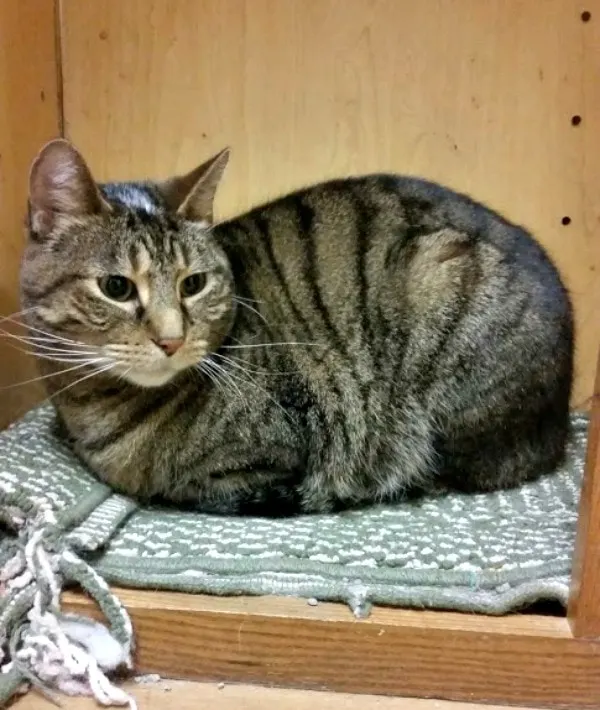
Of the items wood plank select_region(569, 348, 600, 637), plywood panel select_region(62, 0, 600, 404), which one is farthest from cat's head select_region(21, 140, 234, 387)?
wood plank select_region(569, 348, 600, 637)

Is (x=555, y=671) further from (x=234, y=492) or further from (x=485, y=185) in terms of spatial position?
(x=485, y=185)

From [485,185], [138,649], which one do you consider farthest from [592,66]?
[138,649]

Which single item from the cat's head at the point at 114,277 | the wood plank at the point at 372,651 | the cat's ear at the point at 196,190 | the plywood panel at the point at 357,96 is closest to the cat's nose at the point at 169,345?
the cat's head at the point at 114,277

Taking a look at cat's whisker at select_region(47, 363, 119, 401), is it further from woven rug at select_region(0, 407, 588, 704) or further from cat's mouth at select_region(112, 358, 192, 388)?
woven rug at select_region(0, 407, 588, 704)

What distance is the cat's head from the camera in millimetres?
1076

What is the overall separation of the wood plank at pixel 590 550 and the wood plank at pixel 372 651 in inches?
1.0

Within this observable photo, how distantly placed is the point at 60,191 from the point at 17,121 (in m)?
0.38

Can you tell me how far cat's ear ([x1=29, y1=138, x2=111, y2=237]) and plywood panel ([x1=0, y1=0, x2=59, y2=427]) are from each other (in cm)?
28

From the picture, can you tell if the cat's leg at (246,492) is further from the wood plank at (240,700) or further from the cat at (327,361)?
the wood plank at (240,700)

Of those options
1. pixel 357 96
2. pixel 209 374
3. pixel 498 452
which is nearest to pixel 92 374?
pixel 209 374

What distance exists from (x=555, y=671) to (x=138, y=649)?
458 mm

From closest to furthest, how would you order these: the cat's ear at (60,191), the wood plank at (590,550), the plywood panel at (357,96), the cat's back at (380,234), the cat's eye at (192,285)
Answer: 1. the wood plank at (590,550)
2. the cat's ear at (60,191)
3. the cat's eye at (192,285)
4. the cat's back at (380,234)
5. the plywood panel at (357,96)

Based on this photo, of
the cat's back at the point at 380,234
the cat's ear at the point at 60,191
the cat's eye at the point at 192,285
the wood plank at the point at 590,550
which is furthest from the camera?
the cat's back at the point at 380,234

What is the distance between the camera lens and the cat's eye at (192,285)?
1.16 meters
